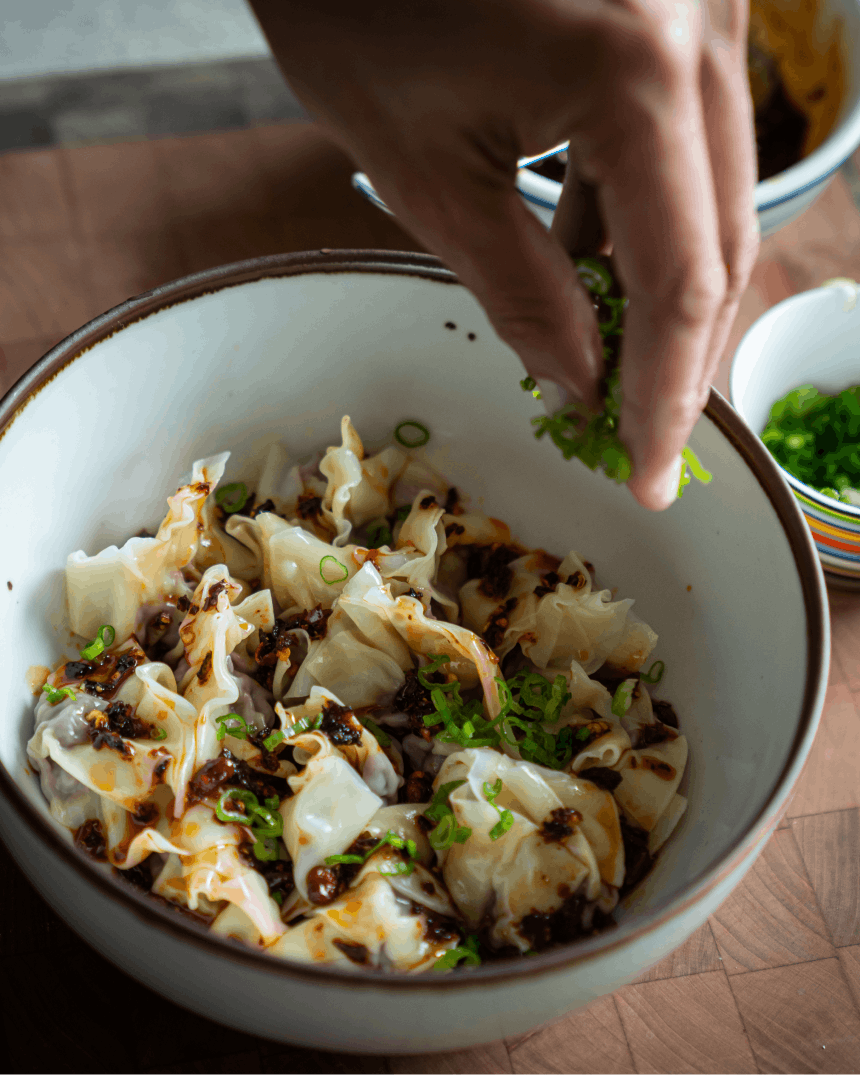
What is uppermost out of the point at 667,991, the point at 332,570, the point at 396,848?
the point at 332,570

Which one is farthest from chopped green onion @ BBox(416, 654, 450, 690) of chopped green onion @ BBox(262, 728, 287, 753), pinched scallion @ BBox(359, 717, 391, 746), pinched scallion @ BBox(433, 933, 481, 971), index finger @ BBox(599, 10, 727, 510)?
index finger @ BBox(599, 10, 727, 510)

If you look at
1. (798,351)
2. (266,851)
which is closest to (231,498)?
(266,851)

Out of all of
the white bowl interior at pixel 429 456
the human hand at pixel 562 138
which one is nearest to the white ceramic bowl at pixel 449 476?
the white bowl interior at pixel 429 456

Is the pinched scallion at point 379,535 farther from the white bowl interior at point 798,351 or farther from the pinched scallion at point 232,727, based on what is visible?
the white bowl interior at point 798,351

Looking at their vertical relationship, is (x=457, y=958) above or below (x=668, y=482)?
below

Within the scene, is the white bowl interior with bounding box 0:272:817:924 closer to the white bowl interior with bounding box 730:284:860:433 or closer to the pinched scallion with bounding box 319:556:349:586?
the pinched scallion with bounding box 319:556:349:586

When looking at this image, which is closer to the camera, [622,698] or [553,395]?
[553,395]

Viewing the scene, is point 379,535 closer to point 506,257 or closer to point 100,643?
point 100,643

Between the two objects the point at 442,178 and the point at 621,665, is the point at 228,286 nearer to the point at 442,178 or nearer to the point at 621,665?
the point at 442,178
